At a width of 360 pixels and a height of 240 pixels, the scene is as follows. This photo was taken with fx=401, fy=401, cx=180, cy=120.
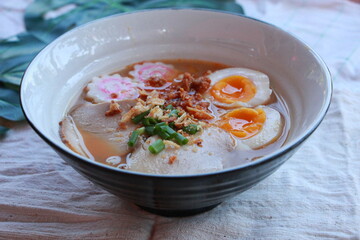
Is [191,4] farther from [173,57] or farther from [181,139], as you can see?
[181,139]

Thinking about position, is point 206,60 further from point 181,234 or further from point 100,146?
point 181,234

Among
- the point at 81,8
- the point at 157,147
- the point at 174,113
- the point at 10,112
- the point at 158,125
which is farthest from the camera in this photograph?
the point at 81,8

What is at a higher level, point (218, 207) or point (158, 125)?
point (158, 125)

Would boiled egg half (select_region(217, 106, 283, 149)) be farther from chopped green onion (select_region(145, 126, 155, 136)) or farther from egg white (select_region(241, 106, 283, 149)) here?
chopped green onion (select_region(145, 126, 155, 136))

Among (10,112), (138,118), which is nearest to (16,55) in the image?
(10,112)

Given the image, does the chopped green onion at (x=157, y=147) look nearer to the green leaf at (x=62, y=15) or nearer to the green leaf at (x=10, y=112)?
the green leaf at (x=10, y=112)

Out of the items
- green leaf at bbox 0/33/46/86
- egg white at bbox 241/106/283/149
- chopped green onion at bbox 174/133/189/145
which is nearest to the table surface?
egg white at bbox 241/106/283/149
